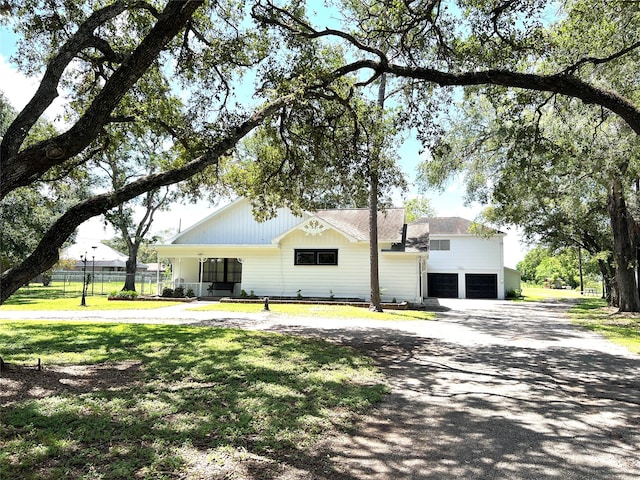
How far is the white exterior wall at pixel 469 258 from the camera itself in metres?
31.9

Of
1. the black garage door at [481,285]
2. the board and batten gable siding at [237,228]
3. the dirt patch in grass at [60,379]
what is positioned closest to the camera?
the dirt patch in grass at [60,379]

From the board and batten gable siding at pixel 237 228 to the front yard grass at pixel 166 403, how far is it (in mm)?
15040

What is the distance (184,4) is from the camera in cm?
545

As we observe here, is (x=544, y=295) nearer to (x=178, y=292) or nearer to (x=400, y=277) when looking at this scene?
(x=400, y=277)

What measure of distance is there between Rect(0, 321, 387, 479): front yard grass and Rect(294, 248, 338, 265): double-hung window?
534 inches


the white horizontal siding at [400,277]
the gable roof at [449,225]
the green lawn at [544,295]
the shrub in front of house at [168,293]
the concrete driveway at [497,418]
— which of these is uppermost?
the gable roof at [449,225]

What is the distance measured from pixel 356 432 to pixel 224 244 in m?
19.7

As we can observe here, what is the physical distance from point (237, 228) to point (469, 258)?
726 inches

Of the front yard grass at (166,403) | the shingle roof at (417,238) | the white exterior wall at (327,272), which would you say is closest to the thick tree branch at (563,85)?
the front yard grass at (166,403)

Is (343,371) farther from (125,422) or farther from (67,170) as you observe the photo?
(67,170)

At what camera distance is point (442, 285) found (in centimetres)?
3272

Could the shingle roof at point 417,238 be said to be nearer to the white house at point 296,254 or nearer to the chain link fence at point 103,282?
the white house at point 296,254

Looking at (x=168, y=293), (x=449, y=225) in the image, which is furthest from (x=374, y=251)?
(x=449, y=225)

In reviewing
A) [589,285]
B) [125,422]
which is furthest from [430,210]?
[125,422]
